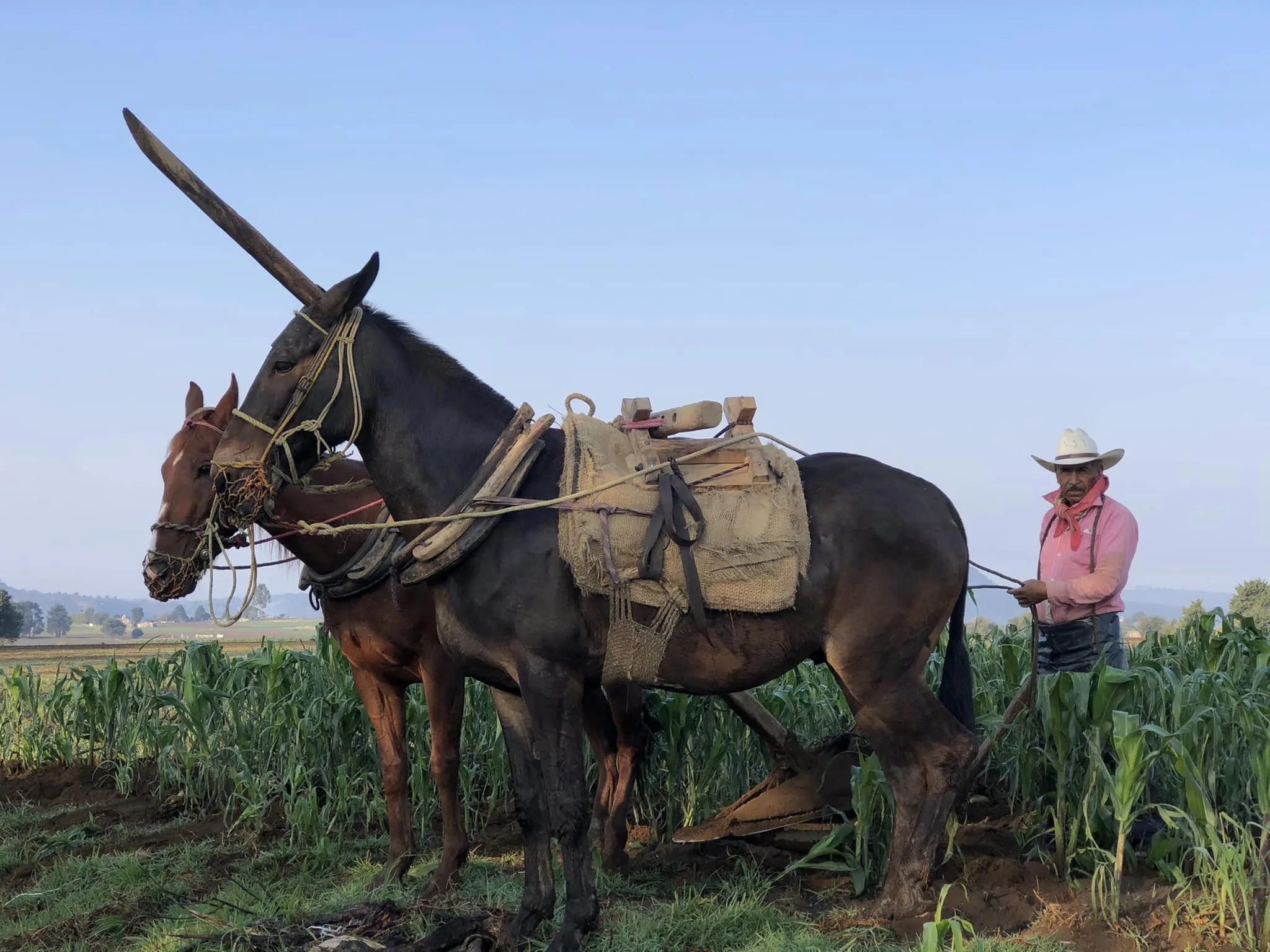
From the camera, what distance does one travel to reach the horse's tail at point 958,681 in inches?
186

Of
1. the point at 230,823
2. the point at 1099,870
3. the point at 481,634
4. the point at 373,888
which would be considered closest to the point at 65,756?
the point at 230,823

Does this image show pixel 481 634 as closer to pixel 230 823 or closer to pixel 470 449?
pixel 470 449

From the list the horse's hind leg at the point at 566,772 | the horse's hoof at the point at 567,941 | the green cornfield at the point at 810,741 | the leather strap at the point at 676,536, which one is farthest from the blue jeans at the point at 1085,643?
the horse's hoof at the point at 567,941

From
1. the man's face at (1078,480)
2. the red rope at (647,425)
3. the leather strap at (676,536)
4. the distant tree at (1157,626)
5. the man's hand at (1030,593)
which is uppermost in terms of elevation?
the red rope at (647,425)

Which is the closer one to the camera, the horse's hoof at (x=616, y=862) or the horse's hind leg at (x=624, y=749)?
the horse's hoof at (x=616, y=862)

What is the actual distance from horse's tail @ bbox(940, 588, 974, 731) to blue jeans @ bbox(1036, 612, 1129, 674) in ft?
2.89

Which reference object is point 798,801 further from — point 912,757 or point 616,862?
point 912,757

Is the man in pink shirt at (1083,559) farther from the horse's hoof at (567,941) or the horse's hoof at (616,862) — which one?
the horse's hoof at (567,941)

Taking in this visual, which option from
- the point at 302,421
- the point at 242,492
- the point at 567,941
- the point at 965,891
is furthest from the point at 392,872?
the point at 965,891

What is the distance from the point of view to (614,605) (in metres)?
4.22

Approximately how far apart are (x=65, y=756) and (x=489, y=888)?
556cm

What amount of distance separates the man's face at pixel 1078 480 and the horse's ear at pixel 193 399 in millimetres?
4810

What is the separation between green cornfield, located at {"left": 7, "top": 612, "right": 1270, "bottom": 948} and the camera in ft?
14.3

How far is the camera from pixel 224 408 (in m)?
5.81
